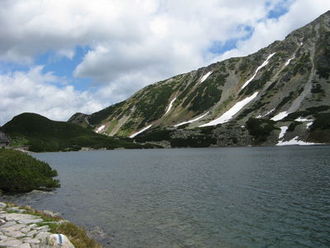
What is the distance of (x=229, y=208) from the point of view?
3011 centimetres

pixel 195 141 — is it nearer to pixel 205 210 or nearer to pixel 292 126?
pixel 292 126

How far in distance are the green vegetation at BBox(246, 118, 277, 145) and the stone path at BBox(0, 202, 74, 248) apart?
15200cm

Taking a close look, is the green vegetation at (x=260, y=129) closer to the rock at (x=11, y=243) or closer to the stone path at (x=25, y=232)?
the stone path at (x=25, y=232)

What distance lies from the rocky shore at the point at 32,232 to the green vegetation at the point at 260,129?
152m

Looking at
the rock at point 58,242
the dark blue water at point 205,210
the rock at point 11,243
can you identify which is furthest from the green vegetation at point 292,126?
the rock at point 11,243

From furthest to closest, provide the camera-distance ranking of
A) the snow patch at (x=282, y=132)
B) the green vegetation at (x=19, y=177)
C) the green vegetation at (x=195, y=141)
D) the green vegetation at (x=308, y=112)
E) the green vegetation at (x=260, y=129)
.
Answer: the green vegetation at (x=195, y=141) → the green vegetation at (x=308, y=112) → the green vegetation at (x=260, y=129) → the snow patch at (x=282, y=132) → the green vegetation at (x=19, y=177)

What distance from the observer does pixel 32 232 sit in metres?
17.9

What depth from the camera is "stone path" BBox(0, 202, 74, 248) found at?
1549cm

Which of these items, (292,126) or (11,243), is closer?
(11,243)

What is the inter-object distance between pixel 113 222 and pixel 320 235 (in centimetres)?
1543

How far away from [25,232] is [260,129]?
162 metres

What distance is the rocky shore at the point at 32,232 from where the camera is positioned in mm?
15568

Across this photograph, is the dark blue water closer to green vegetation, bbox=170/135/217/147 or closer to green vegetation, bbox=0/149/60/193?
green vegetation, bbox=0/149/60/193

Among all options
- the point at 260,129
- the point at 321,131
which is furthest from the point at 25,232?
the point at 260,129
